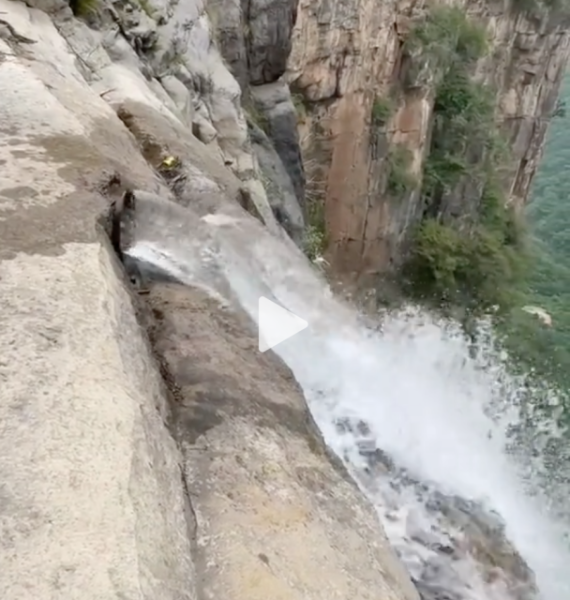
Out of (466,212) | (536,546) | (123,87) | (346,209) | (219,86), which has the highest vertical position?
(123,87)

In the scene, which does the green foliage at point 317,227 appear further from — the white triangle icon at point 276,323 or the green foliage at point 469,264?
the white triangle icon at point 276,323

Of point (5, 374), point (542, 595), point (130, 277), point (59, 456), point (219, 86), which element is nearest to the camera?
point (59, 456)

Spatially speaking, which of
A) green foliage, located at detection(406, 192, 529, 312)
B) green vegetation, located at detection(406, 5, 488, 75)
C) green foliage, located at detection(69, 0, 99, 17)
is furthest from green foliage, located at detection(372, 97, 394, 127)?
green foliage, located at detection(69, 0, 99, 17)

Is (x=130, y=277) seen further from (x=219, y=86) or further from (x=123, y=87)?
(x=219, y=86)

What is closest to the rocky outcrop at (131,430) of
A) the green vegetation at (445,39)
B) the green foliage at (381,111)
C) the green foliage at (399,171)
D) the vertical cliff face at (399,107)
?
the vertical cliff face at (399,107)

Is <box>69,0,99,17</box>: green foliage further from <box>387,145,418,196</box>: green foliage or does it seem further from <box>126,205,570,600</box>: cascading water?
<box>387,145,418,196</box>: green foliage

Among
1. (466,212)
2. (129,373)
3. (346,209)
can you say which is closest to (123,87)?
(129,373)
